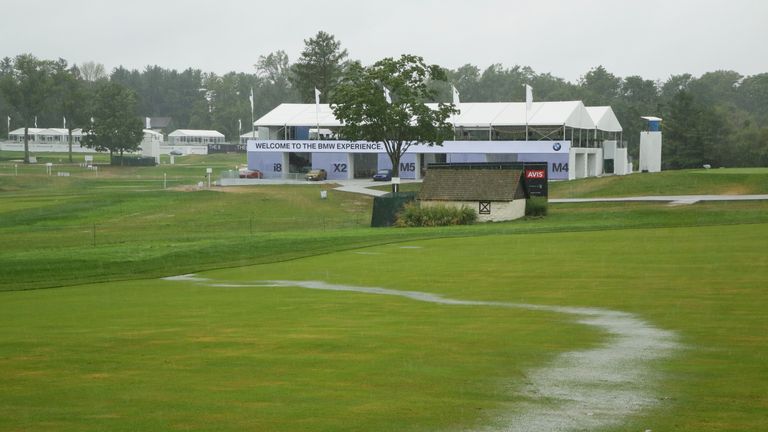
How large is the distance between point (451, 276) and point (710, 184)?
47345 millimetres

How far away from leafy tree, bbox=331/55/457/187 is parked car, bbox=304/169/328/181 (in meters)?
16.9

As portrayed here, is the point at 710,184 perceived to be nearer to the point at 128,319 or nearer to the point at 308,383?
the point at 128,319

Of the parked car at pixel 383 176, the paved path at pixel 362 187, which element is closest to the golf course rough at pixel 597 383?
the paved path at pixel 362 187

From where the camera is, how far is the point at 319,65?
143m

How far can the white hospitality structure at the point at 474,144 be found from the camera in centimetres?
9506

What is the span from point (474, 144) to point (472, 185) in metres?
39.0

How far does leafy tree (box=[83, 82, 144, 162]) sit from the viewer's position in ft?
456

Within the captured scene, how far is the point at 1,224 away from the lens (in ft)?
190

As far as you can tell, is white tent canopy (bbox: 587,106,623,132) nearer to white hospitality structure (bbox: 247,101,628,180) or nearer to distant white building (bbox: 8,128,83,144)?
white hospitality structure (bbox: 247,101,628,180)

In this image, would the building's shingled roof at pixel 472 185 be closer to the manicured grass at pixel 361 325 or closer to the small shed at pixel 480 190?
the small shed at pixel 480 190

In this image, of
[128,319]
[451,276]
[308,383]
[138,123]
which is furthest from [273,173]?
[308,383]

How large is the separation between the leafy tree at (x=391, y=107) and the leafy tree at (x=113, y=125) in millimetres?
65929

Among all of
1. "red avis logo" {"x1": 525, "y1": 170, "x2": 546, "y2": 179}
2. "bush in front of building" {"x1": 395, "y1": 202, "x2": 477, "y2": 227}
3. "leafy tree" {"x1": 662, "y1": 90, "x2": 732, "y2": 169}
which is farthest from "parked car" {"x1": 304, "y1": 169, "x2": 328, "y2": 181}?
"leafy tree" {"x1": 662, "y1": 90, "x2": 732, "y2": 169}

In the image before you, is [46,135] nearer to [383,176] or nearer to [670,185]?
[383,176]
